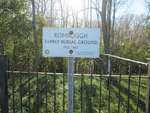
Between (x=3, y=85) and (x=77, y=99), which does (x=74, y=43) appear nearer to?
(x=3, y=85)

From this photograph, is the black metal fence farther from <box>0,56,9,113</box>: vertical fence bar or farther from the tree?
the tree

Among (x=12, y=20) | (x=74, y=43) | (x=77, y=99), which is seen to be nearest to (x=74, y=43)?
(x=74, y=43)

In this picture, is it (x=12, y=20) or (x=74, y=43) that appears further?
(x=12, y=20)

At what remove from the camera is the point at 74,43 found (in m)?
3.46

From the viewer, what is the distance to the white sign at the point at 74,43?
11.3 ft

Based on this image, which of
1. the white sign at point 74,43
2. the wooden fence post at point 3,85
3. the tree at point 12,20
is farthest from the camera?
the tree at point 12,20

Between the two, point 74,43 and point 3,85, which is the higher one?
point 74,43

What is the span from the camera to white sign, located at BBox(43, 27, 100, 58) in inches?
136

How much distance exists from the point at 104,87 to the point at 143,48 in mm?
9342

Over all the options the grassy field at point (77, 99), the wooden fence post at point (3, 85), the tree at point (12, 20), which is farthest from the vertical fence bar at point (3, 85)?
the tree at point (12, 20)

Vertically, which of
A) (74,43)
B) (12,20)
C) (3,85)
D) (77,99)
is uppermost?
(12,20)

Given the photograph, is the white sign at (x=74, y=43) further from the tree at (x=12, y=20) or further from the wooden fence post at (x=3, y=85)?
the tree at (x=12, y=20)

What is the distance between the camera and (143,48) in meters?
16.0

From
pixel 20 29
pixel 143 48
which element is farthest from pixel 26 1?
pixel 143 48
